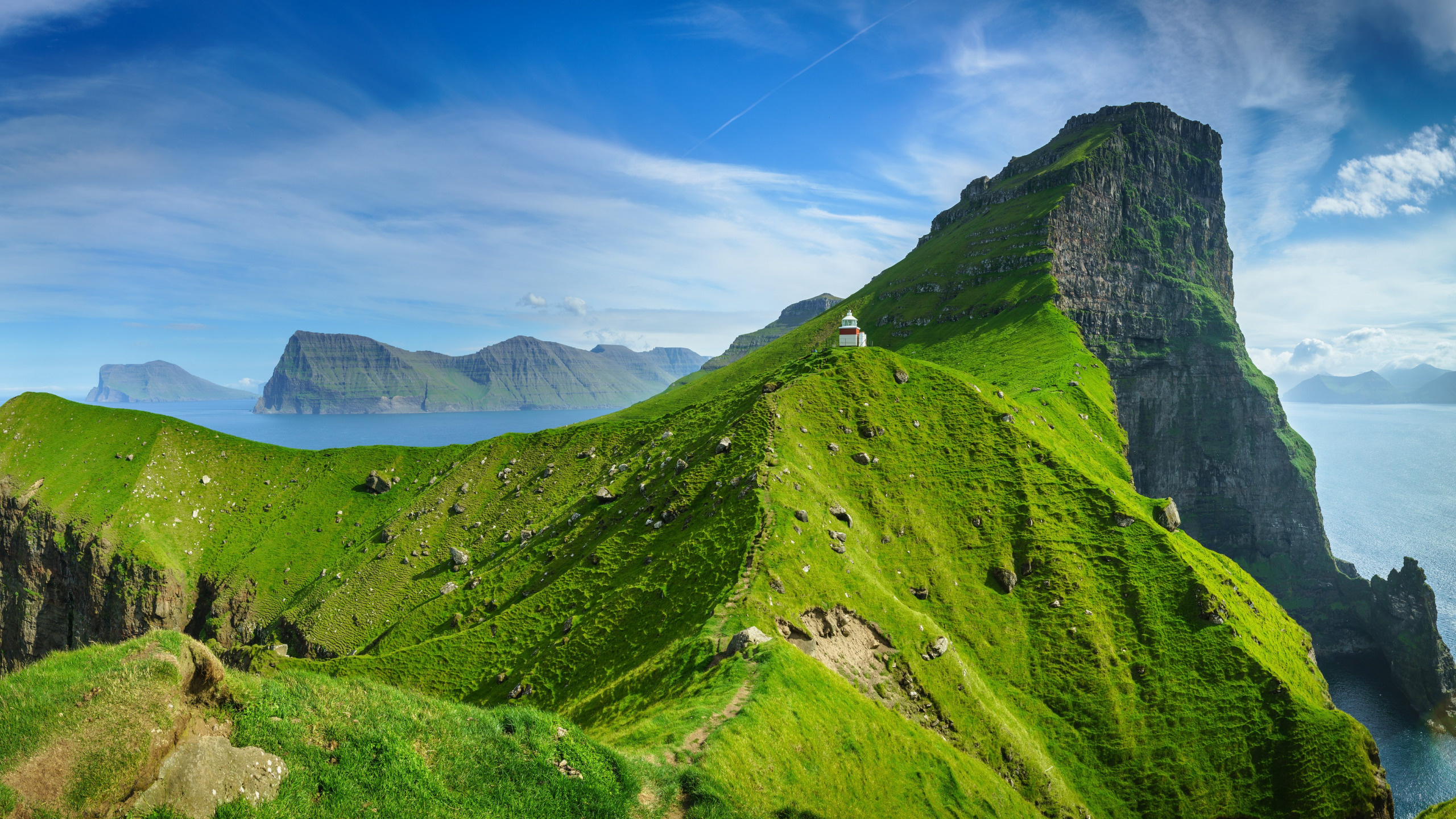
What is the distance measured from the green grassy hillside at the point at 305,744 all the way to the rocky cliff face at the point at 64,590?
102190 millimetres

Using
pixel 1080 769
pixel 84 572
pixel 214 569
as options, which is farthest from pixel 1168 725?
pixel 84 572

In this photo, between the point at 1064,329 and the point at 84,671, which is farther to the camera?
the point at 1064,329

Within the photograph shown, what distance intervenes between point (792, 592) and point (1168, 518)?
5027 cm

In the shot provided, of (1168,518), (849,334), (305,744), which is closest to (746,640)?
(305,744)

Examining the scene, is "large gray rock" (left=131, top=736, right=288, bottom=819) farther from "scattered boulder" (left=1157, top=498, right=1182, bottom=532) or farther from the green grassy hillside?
"scattered boulder" (left=1157, top=498, right=1182, bottom=532)

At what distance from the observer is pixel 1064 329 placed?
140625 millimetres

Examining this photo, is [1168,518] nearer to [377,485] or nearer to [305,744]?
[305,744]

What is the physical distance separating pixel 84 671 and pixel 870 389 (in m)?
67.7

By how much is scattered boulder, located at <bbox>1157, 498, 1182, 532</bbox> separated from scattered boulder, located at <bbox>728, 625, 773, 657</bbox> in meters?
53.9

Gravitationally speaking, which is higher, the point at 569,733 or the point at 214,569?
the point at 569,733

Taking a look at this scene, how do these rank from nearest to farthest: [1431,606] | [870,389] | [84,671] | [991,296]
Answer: [84,671], [870,389], [1431,606], [991,296]

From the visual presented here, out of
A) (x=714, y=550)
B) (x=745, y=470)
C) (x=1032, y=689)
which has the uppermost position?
(x=745, y=470)

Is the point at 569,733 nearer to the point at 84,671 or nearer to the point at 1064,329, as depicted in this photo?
the point at 84,671

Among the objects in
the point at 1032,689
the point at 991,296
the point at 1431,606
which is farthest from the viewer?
the point at 991,296
